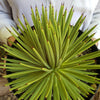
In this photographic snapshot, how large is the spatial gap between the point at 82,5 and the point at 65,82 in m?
0.56

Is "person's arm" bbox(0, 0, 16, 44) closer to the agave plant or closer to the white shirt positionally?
the white shirt

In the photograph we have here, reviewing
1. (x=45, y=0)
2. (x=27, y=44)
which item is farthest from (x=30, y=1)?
(x=27, y=44)

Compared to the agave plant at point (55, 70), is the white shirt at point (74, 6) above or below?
above

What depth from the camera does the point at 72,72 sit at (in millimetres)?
Result: 427

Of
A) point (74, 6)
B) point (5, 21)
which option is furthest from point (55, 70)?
point (5, 21)

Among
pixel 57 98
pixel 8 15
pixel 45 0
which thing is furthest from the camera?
pixel 8 15

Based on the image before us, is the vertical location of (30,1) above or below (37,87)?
above

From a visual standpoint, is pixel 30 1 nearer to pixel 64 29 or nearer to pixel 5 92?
pixel 64 29

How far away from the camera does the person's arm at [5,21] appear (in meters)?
0.78

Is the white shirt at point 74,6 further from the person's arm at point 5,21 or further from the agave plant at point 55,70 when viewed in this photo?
the agave plant at point 55,70

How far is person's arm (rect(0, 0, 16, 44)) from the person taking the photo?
78cm

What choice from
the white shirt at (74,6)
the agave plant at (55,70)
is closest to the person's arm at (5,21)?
the white shirt at (74,6)

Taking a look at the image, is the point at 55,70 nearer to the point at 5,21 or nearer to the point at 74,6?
the point at 74,6

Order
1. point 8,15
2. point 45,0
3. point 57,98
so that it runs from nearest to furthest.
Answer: point 57,98
point 45,0
point 8,15
